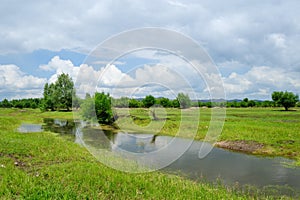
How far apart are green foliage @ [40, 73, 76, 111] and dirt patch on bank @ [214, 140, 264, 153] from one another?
204 feet

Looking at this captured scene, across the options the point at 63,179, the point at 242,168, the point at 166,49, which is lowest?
the point at 242,168

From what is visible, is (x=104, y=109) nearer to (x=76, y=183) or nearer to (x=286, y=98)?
(x=76, y=183)

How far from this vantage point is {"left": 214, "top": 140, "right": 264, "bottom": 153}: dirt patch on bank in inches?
764

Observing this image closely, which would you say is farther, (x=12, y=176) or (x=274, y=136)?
(x=274, y=136)

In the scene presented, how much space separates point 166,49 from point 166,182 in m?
5.52

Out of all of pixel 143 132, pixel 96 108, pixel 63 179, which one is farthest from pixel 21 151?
pixel 96 108

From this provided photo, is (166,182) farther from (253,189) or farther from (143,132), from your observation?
(143,132)

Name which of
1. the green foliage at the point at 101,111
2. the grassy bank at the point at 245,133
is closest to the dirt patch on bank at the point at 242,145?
the grassy bank at the point at 245,133

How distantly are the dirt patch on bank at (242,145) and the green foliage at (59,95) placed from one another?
62.1 metres

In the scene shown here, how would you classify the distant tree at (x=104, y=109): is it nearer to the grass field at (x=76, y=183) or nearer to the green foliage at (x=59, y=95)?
the grass field at (x=76, y=183)

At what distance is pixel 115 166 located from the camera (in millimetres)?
12375

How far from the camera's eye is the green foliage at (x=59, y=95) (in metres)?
78.4

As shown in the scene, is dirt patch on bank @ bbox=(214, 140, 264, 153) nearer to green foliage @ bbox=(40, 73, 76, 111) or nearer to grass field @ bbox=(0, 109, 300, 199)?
grass field @ bbox=(0, 109, 300, 199)

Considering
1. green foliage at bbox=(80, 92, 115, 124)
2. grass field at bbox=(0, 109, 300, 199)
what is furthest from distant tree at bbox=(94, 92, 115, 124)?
grass field at bbox=(0, 109, 300, 199)
